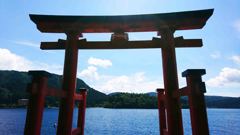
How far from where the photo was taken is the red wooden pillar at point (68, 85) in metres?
4.05

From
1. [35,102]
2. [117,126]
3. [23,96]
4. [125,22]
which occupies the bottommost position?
[117,126]

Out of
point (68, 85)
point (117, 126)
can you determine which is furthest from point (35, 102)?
point (117, 126)

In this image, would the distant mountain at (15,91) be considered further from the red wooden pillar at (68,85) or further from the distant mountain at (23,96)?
the red wooden pillar at (68,85)

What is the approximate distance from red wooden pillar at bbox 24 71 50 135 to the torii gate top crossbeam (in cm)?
181

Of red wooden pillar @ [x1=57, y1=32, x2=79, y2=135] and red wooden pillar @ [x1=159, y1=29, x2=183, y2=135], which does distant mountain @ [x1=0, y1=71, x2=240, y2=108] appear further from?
red wooden pillar @ [x1=159, y1=29, x2=183, y2=135]

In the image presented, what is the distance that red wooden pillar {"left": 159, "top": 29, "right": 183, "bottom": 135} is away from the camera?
3746mm

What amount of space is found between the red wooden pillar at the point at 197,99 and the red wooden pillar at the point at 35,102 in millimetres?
2346

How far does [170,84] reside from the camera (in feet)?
13.0

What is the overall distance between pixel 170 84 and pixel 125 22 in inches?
69.8

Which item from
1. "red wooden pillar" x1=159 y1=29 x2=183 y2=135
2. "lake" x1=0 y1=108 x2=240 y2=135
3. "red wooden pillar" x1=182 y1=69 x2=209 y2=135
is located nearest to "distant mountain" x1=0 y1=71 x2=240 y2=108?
"lake" x1=0 y1=108 x2=240 y2=135

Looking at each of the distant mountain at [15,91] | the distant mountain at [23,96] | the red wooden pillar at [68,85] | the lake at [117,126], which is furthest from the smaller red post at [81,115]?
the distant mountain at [23,96]

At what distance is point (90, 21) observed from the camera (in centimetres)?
427

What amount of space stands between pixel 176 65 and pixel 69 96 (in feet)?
8.50

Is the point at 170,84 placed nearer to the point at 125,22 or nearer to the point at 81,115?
the point at 125,22
